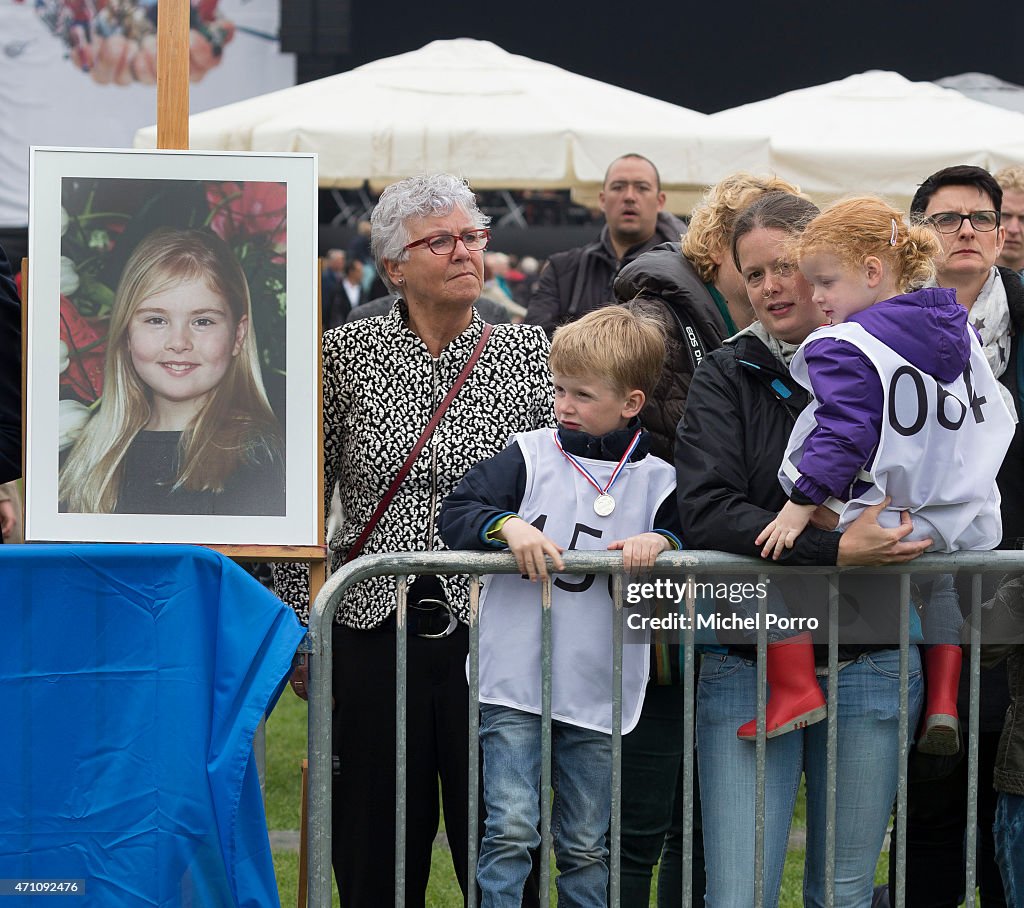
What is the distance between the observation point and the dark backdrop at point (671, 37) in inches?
554

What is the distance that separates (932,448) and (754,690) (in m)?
0.63

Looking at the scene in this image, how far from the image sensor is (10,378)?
349cm

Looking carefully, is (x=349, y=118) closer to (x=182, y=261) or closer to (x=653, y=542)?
(x=182, y=261)

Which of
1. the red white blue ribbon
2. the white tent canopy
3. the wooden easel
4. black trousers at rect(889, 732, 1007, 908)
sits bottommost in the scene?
black trousers at rect(889, 732, 1007, 908)

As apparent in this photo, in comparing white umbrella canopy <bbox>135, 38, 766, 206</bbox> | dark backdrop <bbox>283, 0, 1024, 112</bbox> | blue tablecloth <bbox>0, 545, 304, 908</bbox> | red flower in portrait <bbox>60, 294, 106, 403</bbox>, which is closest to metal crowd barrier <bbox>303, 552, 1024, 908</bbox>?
blue tablecloth <bbox>0, 545, 304, 908</bbox>

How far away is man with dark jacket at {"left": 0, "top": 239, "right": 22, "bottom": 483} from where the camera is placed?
137 inches

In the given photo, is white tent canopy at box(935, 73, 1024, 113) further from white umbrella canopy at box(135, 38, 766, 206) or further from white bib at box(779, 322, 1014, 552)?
white bib at box(779, 322, 1014, 552)

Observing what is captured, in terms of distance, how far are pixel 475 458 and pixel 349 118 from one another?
17.4 feet

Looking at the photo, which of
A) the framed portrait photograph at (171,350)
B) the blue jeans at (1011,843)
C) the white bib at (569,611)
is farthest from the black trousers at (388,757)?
the blue jeans at (1011,843)

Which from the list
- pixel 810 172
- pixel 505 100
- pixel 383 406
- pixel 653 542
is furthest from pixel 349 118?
pixel 653 542

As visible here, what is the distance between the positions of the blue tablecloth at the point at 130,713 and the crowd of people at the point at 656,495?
0.94 feet

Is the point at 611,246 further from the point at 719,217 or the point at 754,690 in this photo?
the point at 754,690

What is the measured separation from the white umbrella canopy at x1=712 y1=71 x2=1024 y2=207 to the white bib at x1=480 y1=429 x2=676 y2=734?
570cm

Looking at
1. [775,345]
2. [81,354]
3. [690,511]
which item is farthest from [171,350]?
[775,345]
